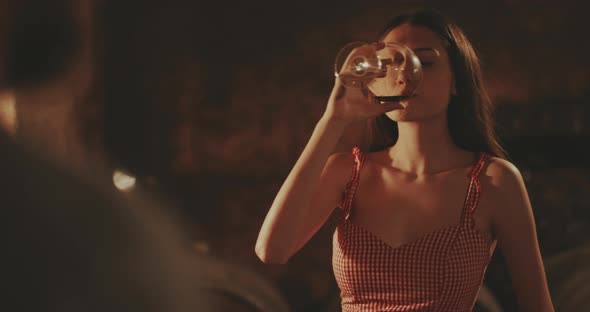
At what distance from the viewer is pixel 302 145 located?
73.9 inches

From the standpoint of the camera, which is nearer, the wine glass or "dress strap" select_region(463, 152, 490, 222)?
the wine glass

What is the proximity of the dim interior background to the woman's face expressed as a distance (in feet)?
2.42

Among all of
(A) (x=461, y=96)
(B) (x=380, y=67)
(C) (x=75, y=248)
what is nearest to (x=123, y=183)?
(C) (x=75, y=248)

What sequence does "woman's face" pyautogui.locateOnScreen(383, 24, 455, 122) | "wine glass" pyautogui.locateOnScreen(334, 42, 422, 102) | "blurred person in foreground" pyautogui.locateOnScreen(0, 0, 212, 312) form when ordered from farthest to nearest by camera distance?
"woman's face" pyautogui.locateOnScreen(383, 24, 455, 122) → "wine glass" pyautogui.locateOnScreen(334, 42, 422, 102) → "blurred person in foreground" pyautogui.locateOnScreen(0, 0, 212, 312)

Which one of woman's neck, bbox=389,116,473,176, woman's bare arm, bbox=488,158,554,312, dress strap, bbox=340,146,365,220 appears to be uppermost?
dress strap, bbox=340,146,365,220

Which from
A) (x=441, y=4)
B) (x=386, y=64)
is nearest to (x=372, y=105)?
(x=386, y=64)

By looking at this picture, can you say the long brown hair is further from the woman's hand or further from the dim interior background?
the dim interior background

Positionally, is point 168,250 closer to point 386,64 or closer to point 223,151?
point 386,64

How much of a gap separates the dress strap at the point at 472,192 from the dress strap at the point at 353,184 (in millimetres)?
165

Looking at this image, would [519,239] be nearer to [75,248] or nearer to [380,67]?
[380,67]

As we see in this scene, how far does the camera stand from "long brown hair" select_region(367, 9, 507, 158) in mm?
1018

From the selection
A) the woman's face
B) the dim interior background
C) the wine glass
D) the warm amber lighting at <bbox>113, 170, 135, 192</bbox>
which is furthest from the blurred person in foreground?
the dim interior background

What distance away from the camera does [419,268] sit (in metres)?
0.97

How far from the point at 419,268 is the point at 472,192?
5.6 inches
